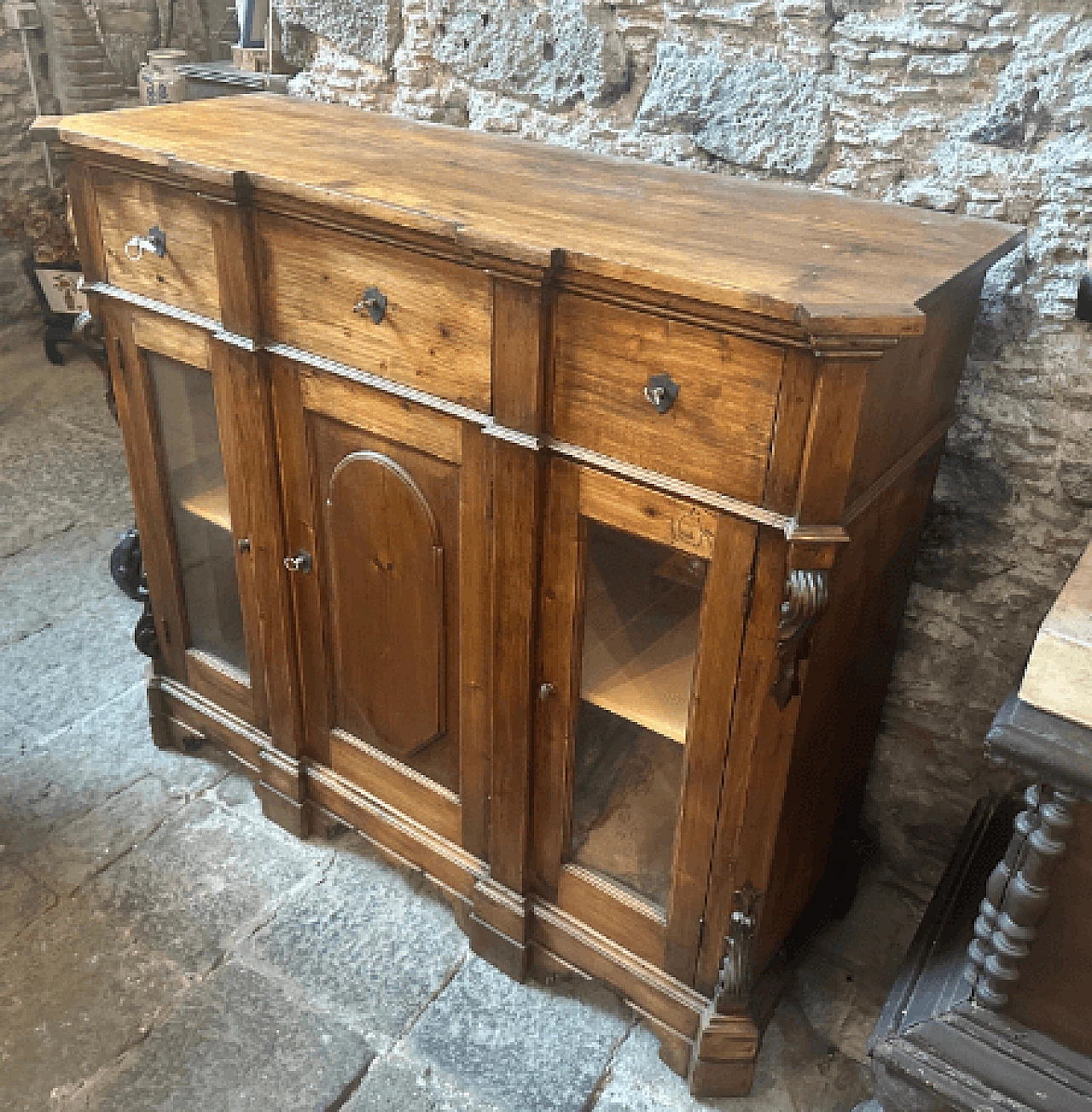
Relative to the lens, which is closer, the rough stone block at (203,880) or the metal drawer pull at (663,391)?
the metal drawer pull at (663,391)

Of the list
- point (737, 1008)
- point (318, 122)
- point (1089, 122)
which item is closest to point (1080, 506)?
point (1089, 122)

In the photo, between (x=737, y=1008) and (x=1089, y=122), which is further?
(x=737, y=1008)

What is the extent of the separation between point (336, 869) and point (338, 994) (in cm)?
31

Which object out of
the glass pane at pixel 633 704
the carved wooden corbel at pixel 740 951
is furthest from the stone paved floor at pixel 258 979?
the glass pane at pixel 633 704

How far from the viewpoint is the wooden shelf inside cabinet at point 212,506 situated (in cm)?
216

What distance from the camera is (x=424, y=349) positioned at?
64.0 inches

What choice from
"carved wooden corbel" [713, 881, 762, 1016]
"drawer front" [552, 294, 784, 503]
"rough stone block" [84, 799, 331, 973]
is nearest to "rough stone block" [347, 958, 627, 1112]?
"carved wooden corbel" [713, 881, 762, 1016]

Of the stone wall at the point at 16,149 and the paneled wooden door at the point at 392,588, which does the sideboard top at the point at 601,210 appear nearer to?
the paneled wooden door at the point at 392,588

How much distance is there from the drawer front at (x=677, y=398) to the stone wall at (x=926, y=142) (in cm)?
62

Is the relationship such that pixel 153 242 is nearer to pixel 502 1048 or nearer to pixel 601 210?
pixel 601 210

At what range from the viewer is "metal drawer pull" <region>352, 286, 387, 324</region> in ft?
5.37

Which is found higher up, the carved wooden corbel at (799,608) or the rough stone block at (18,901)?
the carved wooden corbel at (799,608)

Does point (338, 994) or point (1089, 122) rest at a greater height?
point (1089, 122)

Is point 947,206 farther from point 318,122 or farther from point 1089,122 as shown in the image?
point 318,122
